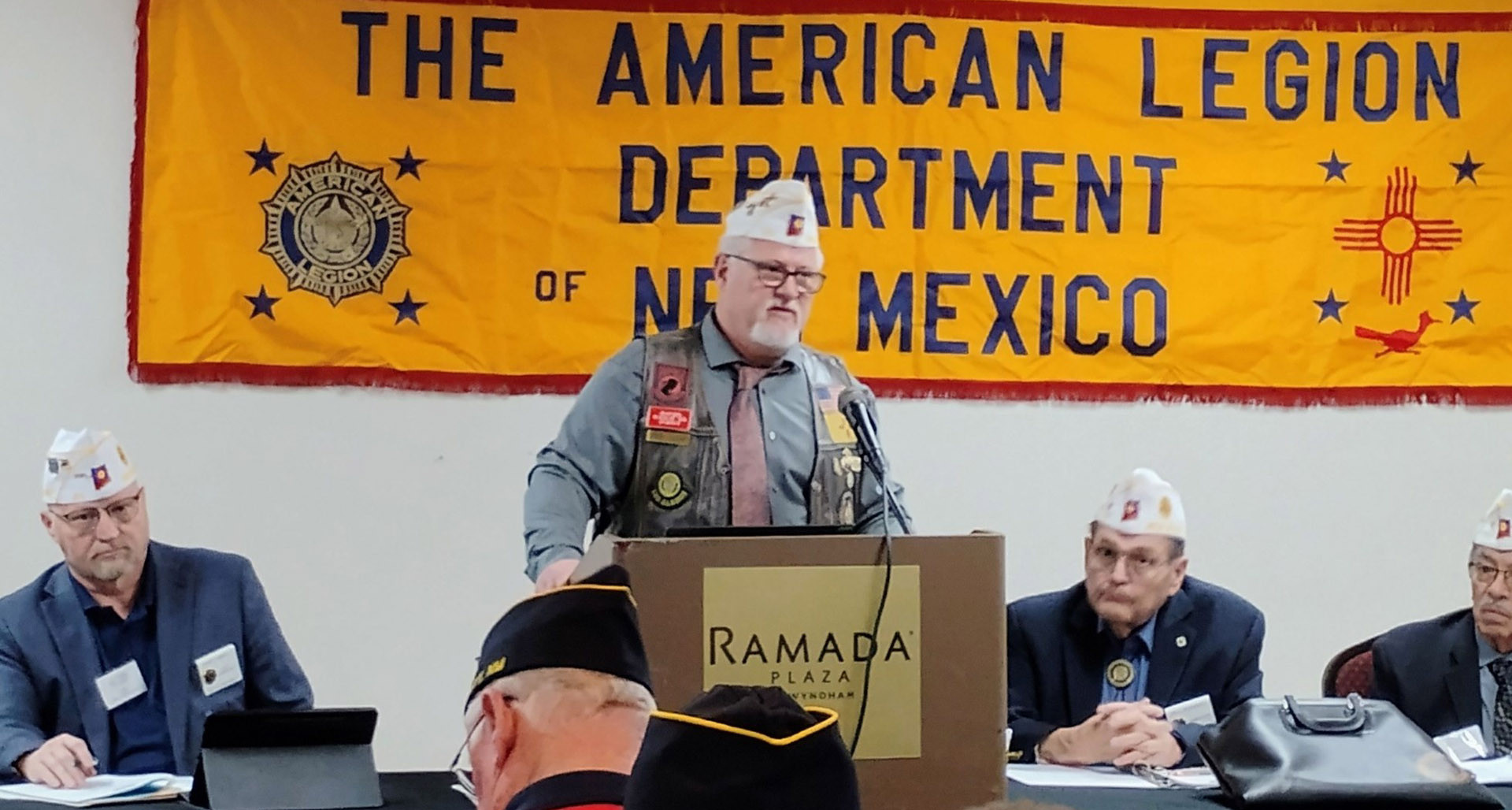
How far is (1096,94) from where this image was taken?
4.28 m

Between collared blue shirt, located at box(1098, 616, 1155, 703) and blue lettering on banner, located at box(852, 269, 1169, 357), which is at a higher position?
blue lettering on banner, located at box(852, 269, 1169, 357)

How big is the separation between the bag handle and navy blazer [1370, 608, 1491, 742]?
46.4 inches

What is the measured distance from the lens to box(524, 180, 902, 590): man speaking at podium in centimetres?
288

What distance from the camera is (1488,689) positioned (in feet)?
11.4

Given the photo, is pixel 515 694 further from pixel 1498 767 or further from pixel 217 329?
pixel 217 329

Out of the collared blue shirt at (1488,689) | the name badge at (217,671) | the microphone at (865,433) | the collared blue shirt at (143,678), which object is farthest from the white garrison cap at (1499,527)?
the collared blue shirt at (143,678)

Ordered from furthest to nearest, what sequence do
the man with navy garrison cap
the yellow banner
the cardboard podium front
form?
the yellow banner → the cardboard podium front → the man with navy garrison cap

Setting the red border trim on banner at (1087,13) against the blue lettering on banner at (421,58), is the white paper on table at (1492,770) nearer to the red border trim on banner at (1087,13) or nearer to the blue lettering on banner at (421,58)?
the red border trim on banner at (1087,13)

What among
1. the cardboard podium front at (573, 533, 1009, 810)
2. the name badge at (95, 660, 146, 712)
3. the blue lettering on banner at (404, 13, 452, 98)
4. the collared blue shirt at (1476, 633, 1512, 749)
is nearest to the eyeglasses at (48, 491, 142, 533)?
the name badge at (95, 660, 146, 712)

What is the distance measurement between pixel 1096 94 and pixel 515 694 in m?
3.16

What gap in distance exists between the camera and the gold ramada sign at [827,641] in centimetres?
192

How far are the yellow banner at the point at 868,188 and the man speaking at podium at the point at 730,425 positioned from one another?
1196 mm

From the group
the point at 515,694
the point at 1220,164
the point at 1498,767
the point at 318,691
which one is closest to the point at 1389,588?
the point at 1220,164

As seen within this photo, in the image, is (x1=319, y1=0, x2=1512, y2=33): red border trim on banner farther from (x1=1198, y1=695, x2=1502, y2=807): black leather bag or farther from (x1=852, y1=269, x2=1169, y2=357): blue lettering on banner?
(x1=1198, y1=695, x2=1502, y2=807): black leather bag
